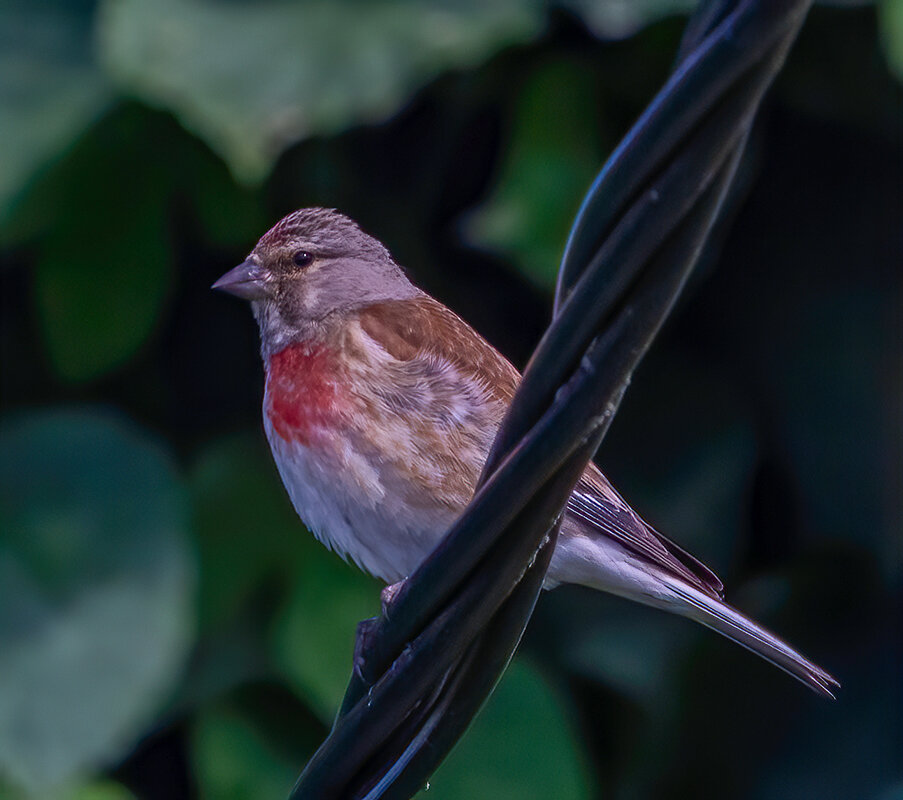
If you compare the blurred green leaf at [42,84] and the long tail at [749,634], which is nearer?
the long tail at [749,634]

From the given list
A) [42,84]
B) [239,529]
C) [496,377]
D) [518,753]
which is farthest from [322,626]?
[42,84]

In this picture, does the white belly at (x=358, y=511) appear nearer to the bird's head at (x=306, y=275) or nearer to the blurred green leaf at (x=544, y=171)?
the bird's head at (x=306, y=275)

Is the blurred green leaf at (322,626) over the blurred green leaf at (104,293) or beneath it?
beneath

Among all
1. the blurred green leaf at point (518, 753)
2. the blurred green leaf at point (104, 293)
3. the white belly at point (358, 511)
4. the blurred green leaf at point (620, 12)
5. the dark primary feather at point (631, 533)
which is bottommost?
the blurred green leaf at point (518, 753)

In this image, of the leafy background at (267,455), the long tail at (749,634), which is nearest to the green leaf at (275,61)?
the leafy background at (267,455)

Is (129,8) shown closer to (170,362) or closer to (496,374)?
(170,362)
